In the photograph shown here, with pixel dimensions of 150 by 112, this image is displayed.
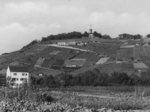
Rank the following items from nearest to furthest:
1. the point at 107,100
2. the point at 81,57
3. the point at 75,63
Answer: the point at 107,100 < the point at 75,63 < the point at 81,57

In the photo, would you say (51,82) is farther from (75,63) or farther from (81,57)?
(81,57)

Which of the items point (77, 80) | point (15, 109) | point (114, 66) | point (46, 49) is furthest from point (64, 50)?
point (15, 109)

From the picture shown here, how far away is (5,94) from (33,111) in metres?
10.9

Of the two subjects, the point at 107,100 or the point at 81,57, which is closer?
the point at 107,100

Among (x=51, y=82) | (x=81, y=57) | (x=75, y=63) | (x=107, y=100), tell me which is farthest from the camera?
(x=81, y=57)

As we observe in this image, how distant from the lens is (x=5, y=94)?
28.7 metres

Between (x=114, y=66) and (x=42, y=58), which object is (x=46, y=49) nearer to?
(x=42, y=58)

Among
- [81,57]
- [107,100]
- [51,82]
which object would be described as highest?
[81,57]

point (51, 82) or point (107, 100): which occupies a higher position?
point (51, 82)

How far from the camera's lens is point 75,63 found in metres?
118

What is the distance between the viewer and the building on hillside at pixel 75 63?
115m

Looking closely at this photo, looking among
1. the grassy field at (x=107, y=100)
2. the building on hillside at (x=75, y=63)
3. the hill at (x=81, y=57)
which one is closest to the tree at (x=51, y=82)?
the hill at (x=81, y=57)

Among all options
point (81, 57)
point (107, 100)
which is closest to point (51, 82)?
point (81, 57)

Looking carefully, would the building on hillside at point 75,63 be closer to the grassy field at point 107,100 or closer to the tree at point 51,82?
the tree at point 51,82
